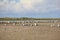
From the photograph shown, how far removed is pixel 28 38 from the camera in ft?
87.4

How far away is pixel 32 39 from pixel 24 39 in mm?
793

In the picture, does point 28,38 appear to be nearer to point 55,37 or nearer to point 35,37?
point 35,37

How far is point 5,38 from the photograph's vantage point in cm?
2675

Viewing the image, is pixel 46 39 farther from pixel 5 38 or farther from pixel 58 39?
pixel 5 38

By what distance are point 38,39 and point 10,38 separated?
283 cm

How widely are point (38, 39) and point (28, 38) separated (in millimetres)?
1117

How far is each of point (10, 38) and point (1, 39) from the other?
3.16 feet

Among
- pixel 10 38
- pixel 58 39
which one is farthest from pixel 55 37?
pixel 10 38

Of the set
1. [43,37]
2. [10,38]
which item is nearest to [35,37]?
[43,37]

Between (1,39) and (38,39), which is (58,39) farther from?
(1,39)

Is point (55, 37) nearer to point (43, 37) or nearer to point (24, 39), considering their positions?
point (43, 37)

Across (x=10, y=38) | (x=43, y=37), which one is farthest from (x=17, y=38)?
(x=43, y=37)

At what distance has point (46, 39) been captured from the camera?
2595 cm

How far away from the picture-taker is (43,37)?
2719 cm
